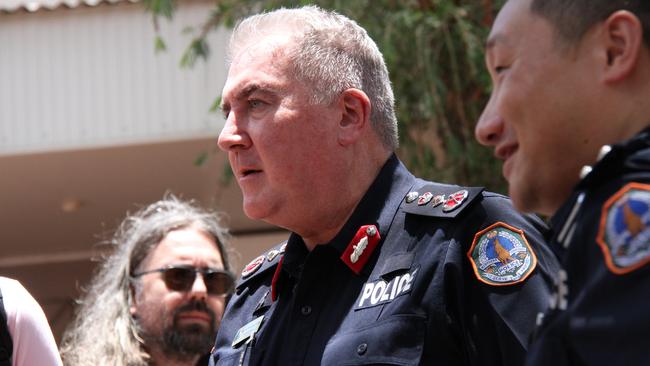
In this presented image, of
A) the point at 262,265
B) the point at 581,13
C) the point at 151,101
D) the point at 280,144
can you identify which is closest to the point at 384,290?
the point at 280,144

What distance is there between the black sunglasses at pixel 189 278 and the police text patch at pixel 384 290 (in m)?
2.13

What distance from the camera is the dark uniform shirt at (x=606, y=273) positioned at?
4.73 feet

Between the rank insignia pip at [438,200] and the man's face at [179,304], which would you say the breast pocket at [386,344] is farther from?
the man's face at [179,304]

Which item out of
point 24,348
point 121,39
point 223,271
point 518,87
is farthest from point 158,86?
point 518,87

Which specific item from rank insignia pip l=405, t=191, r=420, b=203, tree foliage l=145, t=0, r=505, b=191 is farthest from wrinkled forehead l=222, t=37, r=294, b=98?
tree foliage l=145, t=0, r=505, b=191

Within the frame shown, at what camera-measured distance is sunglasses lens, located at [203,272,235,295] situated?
181 inches

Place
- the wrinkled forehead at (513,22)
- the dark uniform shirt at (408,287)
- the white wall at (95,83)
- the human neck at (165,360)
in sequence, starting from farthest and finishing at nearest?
the white wall at (95,83)
the human neck at (165,360)
the dark uniform shirt at (408,287)
the wrinkled forehead at (513,22)

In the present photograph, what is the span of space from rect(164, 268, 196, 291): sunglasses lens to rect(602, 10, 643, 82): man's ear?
123 inches

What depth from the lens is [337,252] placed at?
8.79 ft

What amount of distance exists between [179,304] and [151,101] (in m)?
3.45

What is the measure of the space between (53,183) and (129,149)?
1.13 meters

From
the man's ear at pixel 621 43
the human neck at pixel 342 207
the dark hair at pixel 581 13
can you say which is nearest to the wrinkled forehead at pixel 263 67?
the human neck at pixel 342 207

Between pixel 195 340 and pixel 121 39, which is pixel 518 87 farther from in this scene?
pixel 121 39

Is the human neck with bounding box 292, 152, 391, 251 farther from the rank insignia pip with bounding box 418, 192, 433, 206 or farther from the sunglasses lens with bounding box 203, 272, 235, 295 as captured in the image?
the sunglasses lens with bounding box 203, 272, 235, 295
